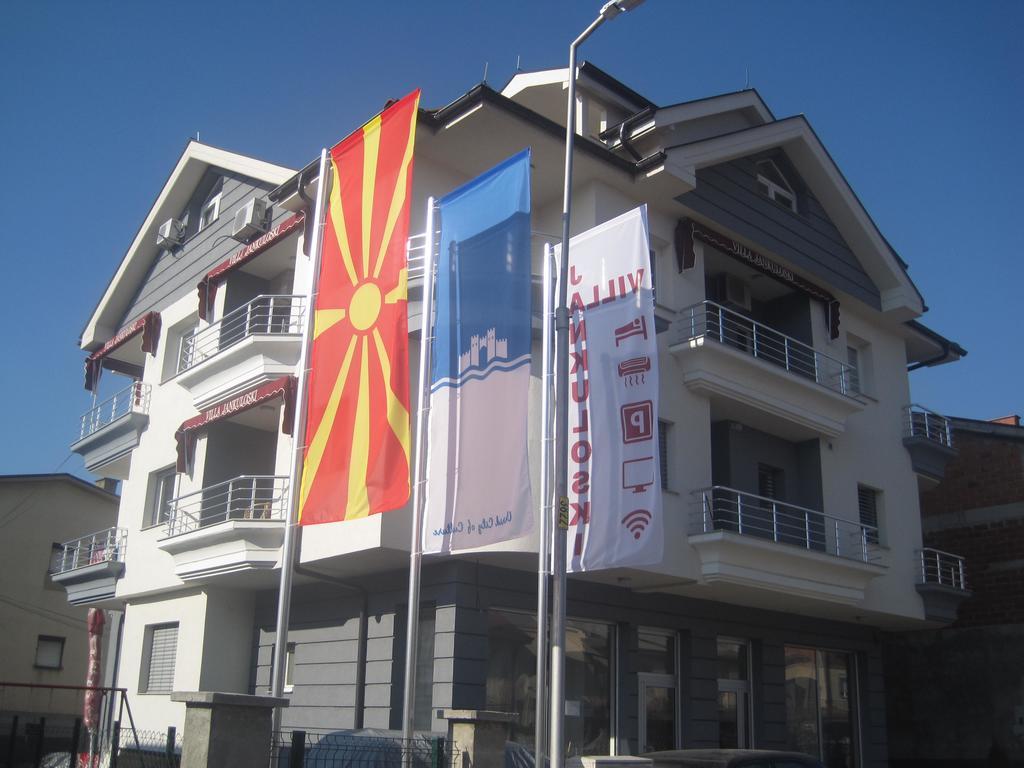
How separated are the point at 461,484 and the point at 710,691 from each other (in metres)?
9.03

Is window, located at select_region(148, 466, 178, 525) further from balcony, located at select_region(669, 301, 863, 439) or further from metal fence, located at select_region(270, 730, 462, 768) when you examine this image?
balcony, located at select_region(669, 301, 863, 439)

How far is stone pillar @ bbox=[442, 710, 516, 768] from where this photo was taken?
10.9 meters

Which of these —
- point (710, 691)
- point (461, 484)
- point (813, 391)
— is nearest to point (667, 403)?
point (813, 391)

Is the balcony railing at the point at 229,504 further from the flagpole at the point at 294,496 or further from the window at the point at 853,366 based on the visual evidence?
the window at the point at 853,366

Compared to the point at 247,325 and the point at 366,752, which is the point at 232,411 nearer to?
the point at 247,325

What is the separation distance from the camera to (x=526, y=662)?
16.7 meters

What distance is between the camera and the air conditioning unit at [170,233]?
25469 millimetres

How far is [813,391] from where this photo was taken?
2034cm

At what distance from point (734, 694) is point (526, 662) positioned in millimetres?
5239

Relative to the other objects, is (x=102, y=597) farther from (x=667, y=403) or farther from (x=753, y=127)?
(x=753, y=127)

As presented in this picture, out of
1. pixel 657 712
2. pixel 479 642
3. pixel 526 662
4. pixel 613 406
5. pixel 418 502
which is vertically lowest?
pixel 657 712

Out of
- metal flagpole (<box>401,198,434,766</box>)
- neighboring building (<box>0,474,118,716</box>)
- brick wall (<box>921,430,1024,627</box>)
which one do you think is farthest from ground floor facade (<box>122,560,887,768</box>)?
neighboring building (<box>0,474,118,716</box>)

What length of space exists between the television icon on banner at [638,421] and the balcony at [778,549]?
18.5ft

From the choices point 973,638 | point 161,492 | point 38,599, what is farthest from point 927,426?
point 38,599
